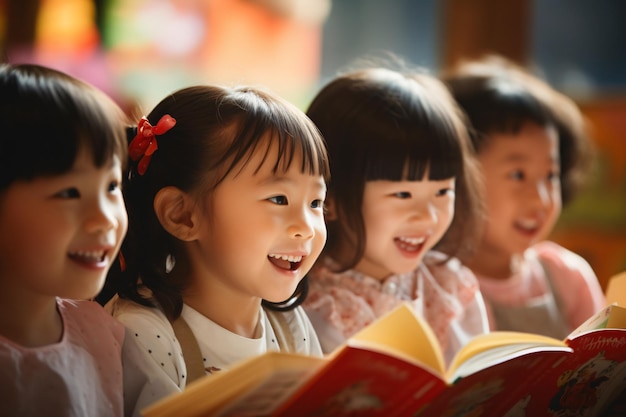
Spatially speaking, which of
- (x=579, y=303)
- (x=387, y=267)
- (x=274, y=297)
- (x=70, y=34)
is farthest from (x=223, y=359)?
(x=70, y=34)

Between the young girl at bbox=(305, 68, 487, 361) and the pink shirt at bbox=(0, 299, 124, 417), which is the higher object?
the young girl at bbox=(305, 68, 487, 361)

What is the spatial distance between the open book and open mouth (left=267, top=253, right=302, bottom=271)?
229 mm

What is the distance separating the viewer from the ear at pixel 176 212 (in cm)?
96

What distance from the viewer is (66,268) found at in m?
0.76

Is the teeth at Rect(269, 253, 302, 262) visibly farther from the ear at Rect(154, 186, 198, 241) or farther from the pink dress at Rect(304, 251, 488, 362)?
the pink dress at Rect(304, 251, 488, 362)

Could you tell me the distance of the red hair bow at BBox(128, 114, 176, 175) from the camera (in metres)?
0.94

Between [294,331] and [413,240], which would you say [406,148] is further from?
[294,331]

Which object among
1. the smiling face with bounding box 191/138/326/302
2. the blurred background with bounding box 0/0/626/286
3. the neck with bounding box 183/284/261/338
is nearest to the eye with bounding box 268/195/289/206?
the smiling face with bounding box 191/138/326/302

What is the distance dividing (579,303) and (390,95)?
0.72 meters

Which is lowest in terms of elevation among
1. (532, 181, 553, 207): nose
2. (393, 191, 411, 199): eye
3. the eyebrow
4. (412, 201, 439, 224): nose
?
(532, 181, 553, 207): nose

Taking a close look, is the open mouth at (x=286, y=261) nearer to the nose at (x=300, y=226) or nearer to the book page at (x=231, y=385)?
the nose at (x=300, y=226)

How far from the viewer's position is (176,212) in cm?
97

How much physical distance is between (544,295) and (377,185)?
63 centimetres

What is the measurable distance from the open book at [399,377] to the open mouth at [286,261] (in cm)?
23
